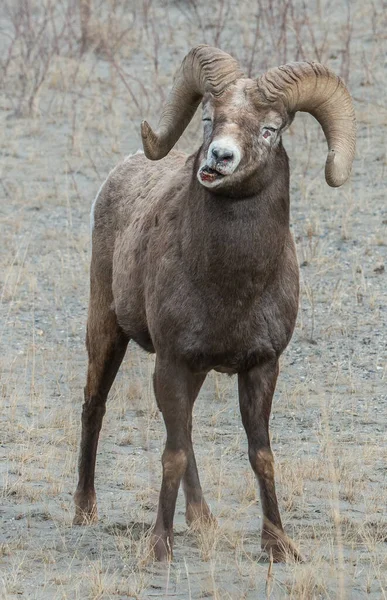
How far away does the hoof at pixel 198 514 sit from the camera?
593cm

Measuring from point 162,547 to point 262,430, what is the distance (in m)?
0.69

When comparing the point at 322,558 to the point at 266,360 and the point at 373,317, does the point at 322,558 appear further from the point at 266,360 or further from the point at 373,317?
the point at 373,317

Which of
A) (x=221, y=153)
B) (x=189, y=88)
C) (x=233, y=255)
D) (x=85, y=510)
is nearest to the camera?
(x=221, y=153)

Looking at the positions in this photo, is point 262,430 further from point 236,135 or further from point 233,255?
point 236,135

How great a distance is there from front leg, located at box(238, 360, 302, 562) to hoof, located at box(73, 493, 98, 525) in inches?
37.4

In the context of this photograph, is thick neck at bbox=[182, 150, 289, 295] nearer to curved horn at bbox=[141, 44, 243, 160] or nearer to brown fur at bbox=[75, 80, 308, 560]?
brown fur at bbox=[75, 80, 308, 560]

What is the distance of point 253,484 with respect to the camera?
6.43 m

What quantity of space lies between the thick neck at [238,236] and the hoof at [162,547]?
1.12 metres

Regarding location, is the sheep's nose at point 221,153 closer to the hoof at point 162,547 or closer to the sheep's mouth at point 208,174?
the sheep's mouth at point 208,174

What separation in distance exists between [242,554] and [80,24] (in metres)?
11.4

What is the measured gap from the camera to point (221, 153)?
499 centimetres

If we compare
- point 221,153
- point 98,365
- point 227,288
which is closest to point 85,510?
point 98,365

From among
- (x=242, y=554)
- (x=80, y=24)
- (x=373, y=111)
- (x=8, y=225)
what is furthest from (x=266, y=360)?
(x=80, y=24)

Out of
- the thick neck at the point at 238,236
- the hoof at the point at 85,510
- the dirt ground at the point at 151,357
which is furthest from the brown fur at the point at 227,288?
the hoof at the point at 85,510
